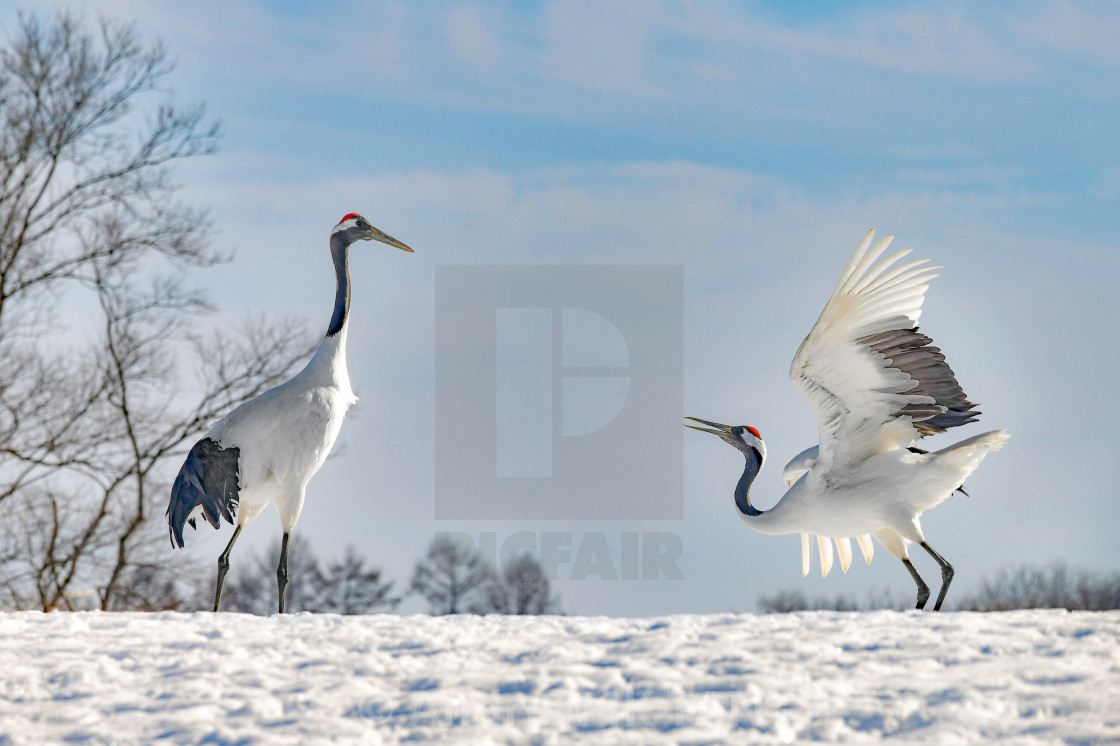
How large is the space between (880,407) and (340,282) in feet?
15.6

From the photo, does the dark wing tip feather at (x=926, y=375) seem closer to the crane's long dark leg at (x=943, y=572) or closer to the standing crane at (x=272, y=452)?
the crane's long dark leg at (x=943, y=572)

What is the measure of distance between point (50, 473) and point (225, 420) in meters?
8.81

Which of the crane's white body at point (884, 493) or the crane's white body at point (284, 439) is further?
the crane's white body at point (284, 439)

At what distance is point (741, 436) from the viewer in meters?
9.09

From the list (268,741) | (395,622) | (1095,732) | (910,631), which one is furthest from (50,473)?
(1095,732)

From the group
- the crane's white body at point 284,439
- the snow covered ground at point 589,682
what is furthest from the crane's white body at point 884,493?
the crane's white body at point 284,439

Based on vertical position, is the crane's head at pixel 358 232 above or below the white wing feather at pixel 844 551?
above

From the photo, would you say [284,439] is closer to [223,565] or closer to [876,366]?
[223,565]

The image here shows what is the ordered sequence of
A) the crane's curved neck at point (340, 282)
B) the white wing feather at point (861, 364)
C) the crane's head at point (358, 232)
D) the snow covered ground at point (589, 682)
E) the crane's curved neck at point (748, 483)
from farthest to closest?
1. the crane's head at point (358, 232)
2. the crane's curved neck at point (340, 282)
3. the crane's curved neck at point (748, 483)
4. the white wing feather at point (861, 364)
5. the snow covered ground at point (589, 682)

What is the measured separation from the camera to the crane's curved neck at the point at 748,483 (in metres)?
8.48

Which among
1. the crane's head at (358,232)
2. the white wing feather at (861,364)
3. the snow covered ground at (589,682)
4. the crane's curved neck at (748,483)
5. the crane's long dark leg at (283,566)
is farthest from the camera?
the crane's head at (358,232)

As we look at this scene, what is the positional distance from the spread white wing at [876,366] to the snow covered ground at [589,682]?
1.81m

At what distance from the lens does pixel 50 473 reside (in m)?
15.5

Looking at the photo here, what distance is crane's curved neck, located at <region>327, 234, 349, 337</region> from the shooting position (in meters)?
8.69
